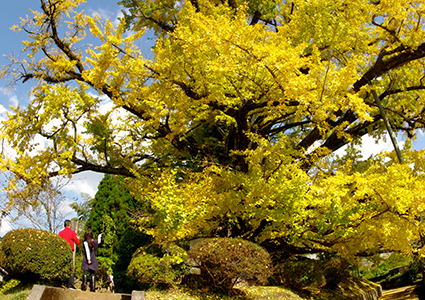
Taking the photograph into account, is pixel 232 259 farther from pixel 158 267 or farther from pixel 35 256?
pixel 35 256

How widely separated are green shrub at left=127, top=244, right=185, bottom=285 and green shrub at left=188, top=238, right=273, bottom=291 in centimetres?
47

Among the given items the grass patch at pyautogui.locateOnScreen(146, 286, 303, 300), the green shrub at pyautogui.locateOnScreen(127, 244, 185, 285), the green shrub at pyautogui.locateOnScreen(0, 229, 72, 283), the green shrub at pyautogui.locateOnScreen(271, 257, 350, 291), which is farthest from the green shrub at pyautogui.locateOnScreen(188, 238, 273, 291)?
the green shrub at pyautogui.locateOnScreen(0, 229, 72, 283)

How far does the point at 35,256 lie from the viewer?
6301 millimetres

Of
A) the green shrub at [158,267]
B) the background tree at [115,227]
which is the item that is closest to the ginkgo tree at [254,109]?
the green shrub at [158,267]

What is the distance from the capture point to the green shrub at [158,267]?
6.58 metres

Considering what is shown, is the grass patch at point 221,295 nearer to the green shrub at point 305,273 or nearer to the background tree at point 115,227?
the green shrub at point 305,273

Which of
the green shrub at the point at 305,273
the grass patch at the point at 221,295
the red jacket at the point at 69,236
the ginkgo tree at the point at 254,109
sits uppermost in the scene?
the ginkgo tree at the point at 254,109

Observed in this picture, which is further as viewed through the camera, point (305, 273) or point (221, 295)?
point (305, 273)

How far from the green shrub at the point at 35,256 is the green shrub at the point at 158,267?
4.57 feet

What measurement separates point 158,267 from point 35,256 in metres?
2.37

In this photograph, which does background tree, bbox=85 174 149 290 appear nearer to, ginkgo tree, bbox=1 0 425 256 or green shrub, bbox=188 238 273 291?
ginkgo tree, bbox=1 0 425 256

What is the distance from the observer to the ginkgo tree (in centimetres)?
594

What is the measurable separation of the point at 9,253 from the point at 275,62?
6083 mm

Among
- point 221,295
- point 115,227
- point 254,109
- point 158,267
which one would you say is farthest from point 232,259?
point 115,227
